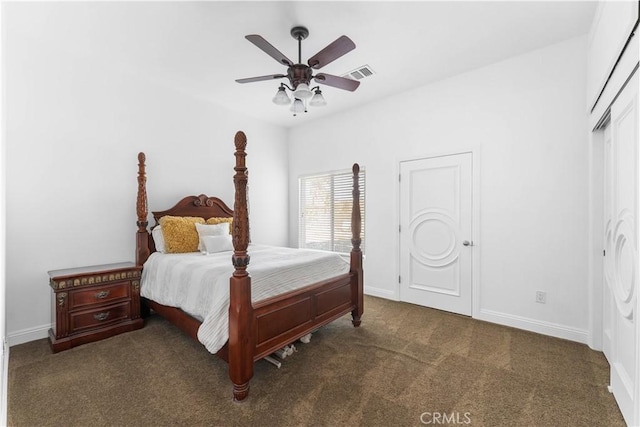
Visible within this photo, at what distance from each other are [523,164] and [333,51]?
2283mm

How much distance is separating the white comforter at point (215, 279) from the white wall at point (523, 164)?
5.48ft

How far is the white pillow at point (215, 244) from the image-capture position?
11.1 ft

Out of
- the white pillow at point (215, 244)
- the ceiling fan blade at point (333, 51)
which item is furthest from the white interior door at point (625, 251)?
the white pillow at point (215, 244)

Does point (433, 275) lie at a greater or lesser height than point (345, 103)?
lesser

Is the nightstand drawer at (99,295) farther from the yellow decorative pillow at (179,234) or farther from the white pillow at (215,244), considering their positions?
the white pillow at (215,244)

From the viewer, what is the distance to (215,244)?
343 cm

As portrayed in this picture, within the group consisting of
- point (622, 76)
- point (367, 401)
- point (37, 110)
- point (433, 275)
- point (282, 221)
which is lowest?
point (367, 401)

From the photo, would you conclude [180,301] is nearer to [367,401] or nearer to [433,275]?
[367,401]

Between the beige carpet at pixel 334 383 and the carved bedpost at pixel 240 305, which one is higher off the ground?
the carved bedpost at pixel 240 305

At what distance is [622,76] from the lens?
175 cm

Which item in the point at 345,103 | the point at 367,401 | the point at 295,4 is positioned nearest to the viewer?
the point at 367,401

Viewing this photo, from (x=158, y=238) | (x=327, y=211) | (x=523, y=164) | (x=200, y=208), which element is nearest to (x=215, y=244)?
(x=158, y=238)

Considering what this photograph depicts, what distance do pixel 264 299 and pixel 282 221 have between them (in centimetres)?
312

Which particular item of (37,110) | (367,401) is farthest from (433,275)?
(37,110)
